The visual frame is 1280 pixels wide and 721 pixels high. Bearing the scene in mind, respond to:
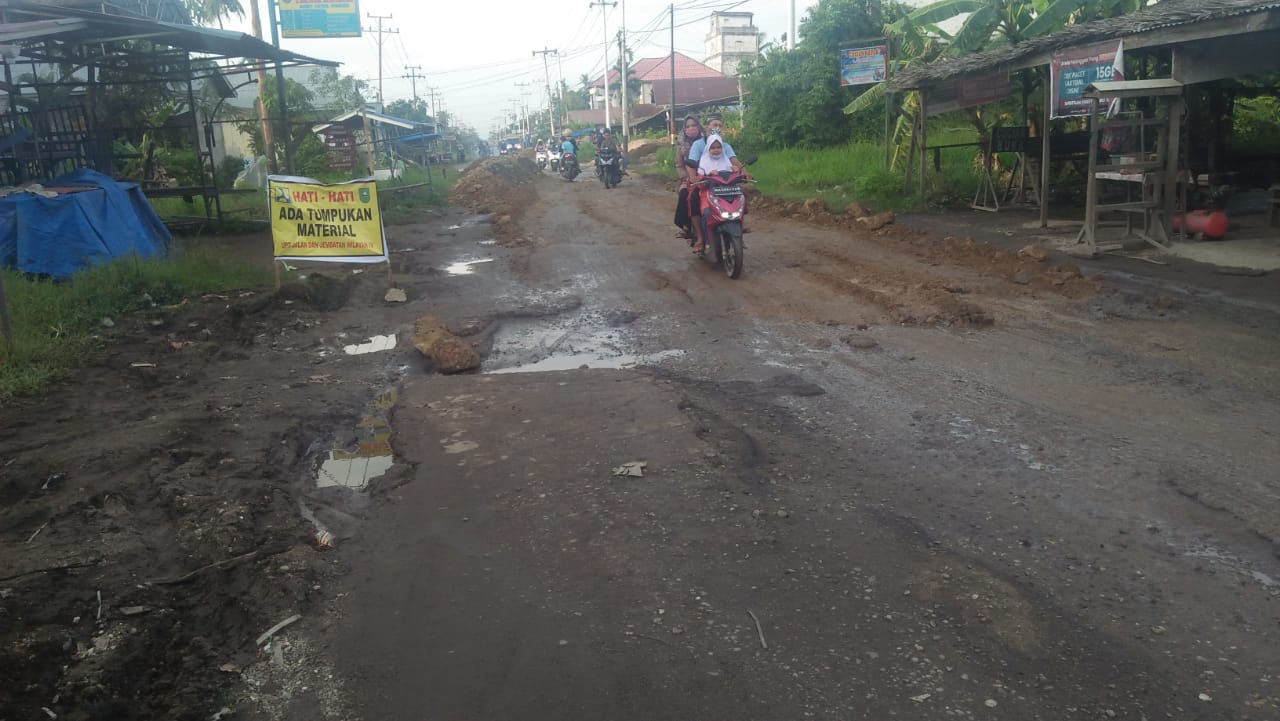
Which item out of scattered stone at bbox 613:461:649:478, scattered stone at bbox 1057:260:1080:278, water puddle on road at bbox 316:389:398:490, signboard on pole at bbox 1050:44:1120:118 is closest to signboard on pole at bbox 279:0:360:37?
signboard on pole at bbox 1050:44:1120:118

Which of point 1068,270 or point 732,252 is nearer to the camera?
point 1068,270

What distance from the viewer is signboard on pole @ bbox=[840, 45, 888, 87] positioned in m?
21.4

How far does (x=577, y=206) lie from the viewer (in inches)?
913

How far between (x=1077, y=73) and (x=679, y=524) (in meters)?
11.3

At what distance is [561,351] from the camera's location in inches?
324

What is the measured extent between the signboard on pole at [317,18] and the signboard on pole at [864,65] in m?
12.6

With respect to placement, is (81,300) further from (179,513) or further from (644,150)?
(644,150)

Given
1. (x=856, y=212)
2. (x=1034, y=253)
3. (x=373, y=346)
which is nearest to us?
(x=373, y=346)

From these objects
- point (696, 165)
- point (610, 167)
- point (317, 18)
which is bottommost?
point (696, 165)

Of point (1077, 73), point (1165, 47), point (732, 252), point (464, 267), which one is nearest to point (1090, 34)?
point (1077, 73)

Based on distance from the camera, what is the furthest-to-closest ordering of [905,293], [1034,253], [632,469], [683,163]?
1. [683,163]
2. [1034,253]
3. [905,293]
4. [632,469]

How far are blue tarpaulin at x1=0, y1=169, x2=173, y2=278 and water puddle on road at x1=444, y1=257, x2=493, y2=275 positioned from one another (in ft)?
13.1

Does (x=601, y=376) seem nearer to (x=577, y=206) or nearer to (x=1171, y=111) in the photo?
(x=1171, y=111)

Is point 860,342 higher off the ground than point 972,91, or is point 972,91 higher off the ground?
point 972,91
